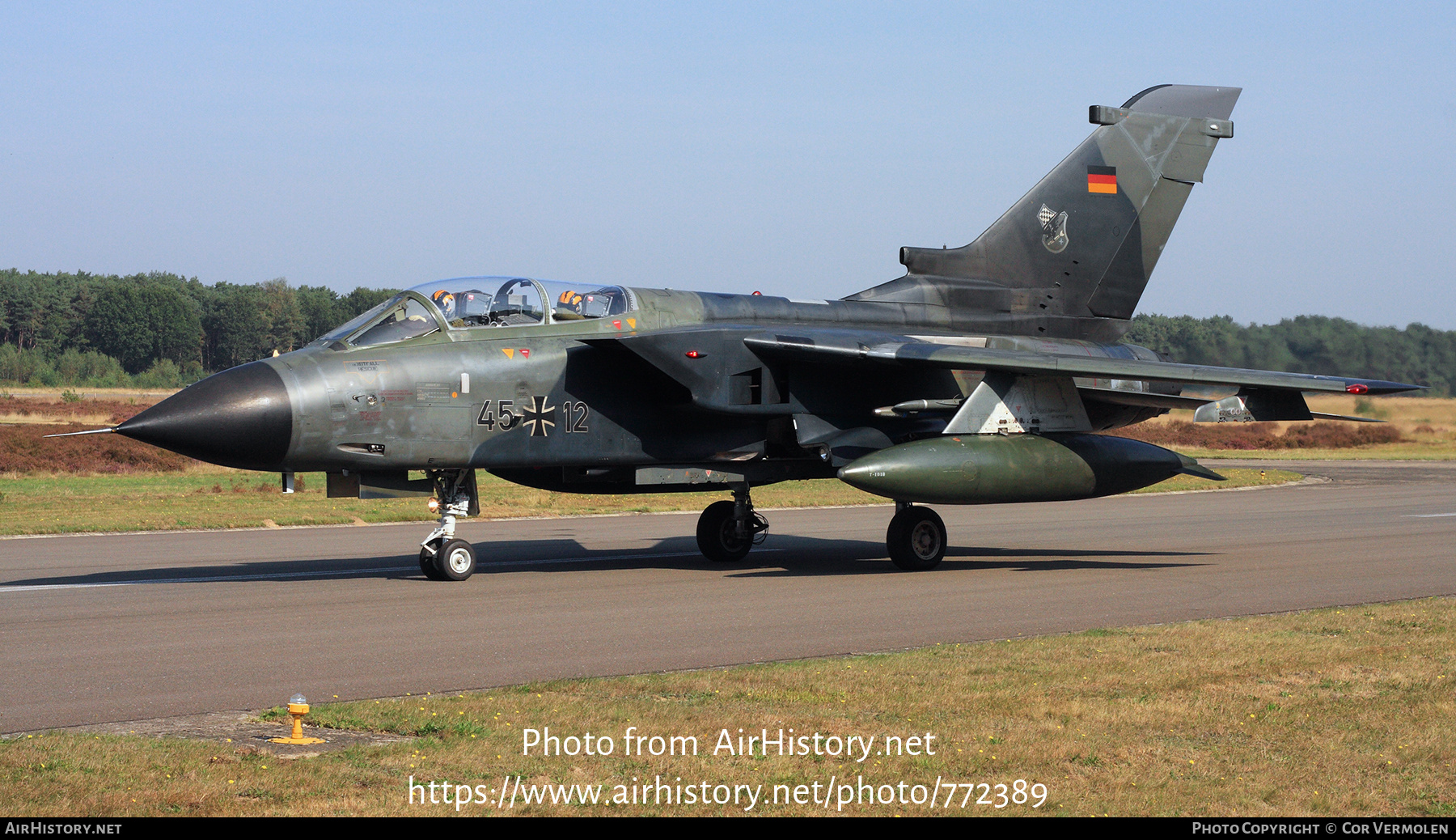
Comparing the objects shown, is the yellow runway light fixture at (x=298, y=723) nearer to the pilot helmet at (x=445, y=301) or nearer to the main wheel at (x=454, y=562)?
the main wheel at (x=454, y=562)

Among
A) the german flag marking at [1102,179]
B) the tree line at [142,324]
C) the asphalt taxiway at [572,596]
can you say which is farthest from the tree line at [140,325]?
the german flag marking at [1102,179]

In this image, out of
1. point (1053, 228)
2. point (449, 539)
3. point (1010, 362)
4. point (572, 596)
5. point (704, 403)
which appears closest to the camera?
point (572, 596)

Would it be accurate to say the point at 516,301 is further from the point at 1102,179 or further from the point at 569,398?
the point at 1102,179

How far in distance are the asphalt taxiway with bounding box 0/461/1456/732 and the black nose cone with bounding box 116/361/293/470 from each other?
4.59 feet

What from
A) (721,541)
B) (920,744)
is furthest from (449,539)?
(920,744)

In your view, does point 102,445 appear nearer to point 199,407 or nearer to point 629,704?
point 199,407

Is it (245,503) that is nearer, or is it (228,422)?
(228,422)

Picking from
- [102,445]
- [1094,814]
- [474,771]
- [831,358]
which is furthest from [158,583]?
[102,445]

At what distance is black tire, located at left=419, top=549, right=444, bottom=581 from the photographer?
13469 millimetres

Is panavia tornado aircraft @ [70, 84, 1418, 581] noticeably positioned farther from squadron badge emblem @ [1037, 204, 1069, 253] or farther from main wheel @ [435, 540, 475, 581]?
squadron badge emblem @ [1037, 204, 1069, 253]

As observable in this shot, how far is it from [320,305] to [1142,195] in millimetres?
75647

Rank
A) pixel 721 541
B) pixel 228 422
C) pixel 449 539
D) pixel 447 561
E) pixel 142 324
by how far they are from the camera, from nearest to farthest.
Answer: pixel 228 422, pixel 447 561, pixel 449 539, pixel 721 541, pixel 142 324

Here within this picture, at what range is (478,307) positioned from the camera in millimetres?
13461

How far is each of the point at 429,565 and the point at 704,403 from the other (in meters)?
3.35
